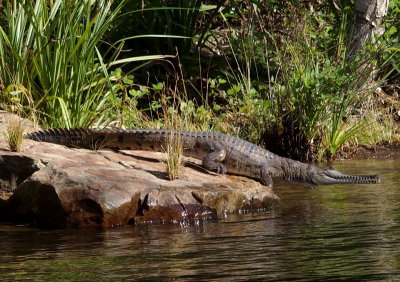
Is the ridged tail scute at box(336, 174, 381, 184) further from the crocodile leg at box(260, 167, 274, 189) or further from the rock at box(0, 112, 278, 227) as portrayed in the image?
the rock at box(0, 112, 278, 227)

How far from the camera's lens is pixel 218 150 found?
8.88 metres

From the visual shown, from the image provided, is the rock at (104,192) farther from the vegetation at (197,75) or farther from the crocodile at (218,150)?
the vegetation at (197,75)

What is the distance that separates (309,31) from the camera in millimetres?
12703

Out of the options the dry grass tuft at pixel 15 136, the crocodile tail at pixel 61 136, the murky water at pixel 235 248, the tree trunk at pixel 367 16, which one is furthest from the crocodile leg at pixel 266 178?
the tree trunk at pixel 367 16

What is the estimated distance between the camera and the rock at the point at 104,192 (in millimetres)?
6664

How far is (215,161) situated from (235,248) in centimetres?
319

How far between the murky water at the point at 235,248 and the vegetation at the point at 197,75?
1.69 m

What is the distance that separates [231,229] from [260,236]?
0.46 m

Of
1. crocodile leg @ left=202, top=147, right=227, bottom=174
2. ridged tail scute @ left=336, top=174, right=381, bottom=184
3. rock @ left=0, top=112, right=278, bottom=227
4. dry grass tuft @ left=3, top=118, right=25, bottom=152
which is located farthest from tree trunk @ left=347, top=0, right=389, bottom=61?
dry grass tuft @ left=3, top=118, right=25, bottom=152

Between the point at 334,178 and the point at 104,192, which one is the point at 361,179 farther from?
the point at 104,192

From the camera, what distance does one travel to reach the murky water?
4.81m

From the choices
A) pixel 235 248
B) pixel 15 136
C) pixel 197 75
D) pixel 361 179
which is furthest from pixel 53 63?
pixel 235 248

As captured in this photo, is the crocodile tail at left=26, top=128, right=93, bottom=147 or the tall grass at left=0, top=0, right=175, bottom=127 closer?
the crocodile tail at left=26, top=128, right=93, bottom=147

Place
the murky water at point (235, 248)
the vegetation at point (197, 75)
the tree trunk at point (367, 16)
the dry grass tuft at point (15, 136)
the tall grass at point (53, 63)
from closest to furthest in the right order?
the murky water at point (235, 248), the dry grass tuft at point (15, 136), the tall grass at point (53, 63), the vegetation at point (197, 75), the tree trunk at point (367, 16)
